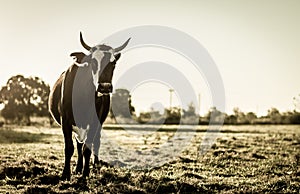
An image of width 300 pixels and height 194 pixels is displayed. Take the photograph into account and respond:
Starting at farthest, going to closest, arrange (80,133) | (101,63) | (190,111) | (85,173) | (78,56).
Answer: (190,111) → (80,133) → (78,56) → (85,173) → (101,63)

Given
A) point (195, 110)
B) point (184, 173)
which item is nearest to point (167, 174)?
point (184, 173)

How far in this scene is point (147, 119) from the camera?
70.6m

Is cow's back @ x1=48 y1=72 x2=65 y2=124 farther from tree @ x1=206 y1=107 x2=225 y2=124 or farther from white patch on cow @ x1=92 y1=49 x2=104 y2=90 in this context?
tree @ x1=206 y1=107 x2=225 y2=124

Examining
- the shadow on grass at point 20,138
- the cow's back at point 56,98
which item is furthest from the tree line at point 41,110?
the cow's back at point 56,98

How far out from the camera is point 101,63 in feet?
31.6

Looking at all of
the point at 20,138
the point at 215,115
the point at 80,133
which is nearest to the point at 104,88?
the point at 80,133

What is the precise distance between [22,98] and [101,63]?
58982 millimetres

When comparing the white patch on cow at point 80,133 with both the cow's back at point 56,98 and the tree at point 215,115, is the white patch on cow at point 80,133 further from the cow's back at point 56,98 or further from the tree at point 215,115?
the tree at point 215,115

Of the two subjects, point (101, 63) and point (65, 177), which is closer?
point (101, 63)

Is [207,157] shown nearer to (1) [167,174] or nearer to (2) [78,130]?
(1) [167,174]

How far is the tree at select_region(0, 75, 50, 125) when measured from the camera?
6442 centimetres

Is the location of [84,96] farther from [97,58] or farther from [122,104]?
[122,104]

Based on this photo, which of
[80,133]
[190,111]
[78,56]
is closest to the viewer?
[78,56]

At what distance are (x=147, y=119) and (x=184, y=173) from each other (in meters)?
59.2
